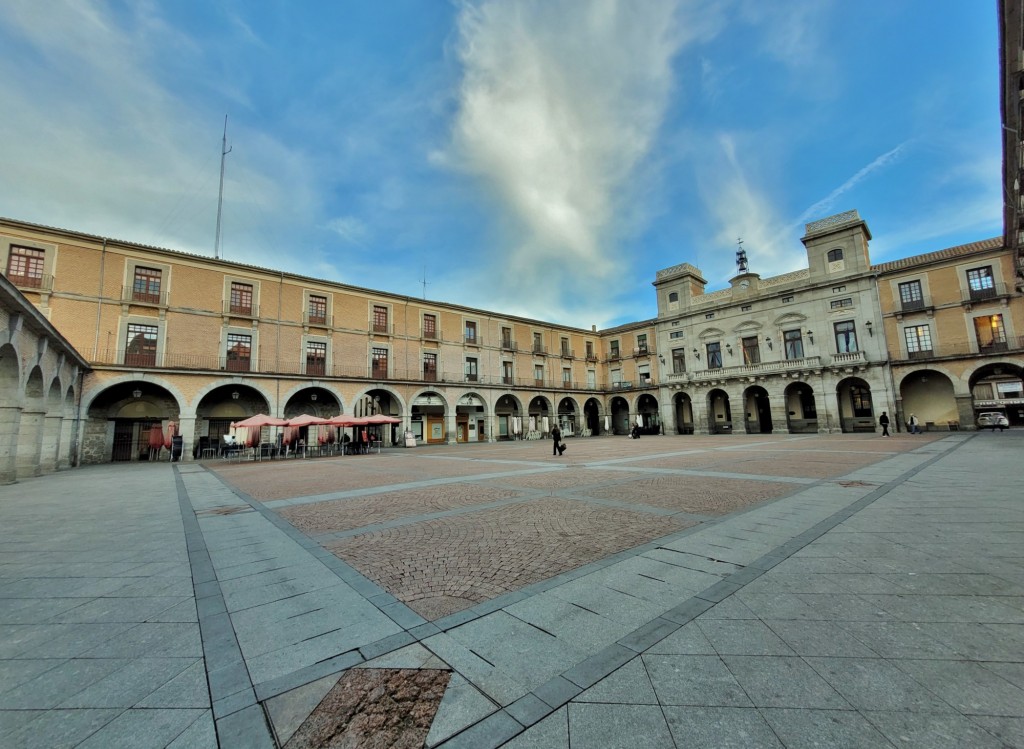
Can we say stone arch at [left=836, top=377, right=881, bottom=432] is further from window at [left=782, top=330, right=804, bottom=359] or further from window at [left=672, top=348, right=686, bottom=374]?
window at [left=672, top=348, right=686, bottom=374]

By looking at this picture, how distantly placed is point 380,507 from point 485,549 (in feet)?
9.80

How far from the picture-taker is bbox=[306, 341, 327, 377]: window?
2475 cm

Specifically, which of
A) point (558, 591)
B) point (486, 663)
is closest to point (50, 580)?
point (486, 663)

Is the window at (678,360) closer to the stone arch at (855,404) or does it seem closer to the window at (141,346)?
the stone arch at (855,404)

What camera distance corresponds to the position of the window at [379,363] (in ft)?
89.7

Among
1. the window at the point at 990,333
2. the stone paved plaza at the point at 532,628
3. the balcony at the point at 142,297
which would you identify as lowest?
the stone paved plaza at the point at 532,628

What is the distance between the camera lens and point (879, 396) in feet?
86.0

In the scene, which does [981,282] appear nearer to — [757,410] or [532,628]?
[757,410]

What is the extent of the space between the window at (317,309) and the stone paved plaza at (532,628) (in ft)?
68.3

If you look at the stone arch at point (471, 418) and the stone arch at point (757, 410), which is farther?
the stone arch at point (471, 418)

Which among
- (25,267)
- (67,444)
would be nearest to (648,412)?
(67,444)

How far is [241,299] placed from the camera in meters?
23.4

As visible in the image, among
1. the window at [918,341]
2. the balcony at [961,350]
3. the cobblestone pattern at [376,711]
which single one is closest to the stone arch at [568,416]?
the balcony at [961,350]

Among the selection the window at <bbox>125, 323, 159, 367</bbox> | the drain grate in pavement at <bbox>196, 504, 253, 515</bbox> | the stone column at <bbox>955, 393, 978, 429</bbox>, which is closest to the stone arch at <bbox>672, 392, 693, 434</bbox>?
the stone column at <bbox>955, 393, 978, 429</bbox>
